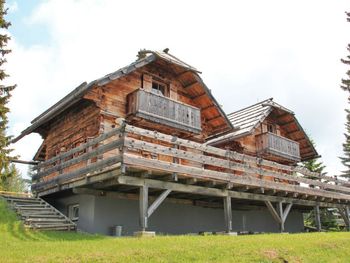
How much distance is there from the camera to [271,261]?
9.69 meters

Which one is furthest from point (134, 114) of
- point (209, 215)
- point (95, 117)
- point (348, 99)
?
point (348, 99)

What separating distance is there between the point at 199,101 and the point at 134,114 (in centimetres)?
542

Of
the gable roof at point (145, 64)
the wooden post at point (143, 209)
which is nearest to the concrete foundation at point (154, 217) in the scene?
the wooden post at point (143, 209)

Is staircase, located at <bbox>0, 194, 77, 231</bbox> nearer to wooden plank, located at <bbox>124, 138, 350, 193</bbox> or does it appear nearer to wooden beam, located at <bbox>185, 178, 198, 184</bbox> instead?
wooden plank, located at <bbox>124, 138, 350, 193</bbox>

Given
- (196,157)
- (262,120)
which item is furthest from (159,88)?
(262,120)

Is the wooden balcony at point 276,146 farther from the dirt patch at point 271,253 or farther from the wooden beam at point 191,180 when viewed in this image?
the dirt patch at point 271,253

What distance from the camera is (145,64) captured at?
60.6ft

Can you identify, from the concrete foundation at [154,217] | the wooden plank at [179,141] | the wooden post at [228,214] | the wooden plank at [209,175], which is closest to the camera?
the wooden plank at [209,175]

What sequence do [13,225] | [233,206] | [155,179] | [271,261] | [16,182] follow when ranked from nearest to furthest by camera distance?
[271,261] < [13,225] < [155,179] < [233,206] < [16,182]

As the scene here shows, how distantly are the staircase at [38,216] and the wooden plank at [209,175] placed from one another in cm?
399

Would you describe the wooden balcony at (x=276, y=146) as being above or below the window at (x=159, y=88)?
below

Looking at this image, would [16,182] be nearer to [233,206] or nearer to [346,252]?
[233,206]

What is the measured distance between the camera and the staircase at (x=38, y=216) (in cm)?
1384

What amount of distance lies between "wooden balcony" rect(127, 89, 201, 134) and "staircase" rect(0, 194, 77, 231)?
5542 mm
